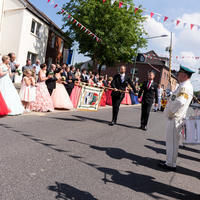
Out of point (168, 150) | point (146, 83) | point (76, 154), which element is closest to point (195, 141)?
point (168, 150)

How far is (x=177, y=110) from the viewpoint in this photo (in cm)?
452

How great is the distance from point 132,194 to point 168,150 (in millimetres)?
1562

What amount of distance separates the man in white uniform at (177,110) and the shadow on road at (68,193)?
2.10m

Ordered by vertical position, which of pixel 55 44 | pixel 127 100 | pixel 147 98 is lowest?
pixel 127 100

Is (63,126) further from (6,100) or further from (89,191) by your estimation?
(89,191)

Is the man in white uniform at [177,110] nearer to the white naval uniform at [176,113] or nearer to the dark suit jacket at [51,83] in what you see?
the white naval uniform at [176,113]

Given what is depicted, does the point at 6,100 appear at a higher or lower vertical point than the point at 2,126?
higher

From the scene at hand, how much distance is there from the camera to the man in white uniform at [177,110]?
14.7ft

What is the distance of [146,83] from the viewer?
9.32m

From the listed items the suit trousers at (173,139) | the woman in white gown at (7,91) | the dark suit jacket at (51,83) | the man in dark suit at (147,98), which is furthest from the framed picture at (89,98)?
the suit trousers at (173,139)

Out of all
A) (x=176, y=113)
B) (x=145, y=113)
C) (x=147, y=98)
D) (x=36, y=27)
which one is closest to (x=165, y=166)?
(x=176, y=113)

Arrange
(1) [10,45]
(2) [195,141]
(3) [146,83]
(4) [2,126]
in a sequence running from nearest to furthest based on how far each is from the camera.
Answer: (2) [195,141] → (4) [2,126] → (3) [146,83] → (1) [10,45]

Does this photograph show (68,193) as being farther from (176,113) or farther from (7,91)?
(7,91)

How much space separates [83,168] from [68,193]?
971mm
